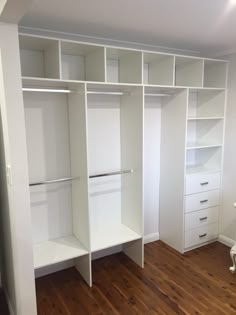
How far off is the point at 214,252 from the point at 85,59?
8.86 ft

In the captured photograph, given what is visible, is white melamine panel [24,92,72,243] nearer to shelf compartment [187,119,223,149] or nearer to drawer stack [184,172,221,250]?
drawer stack [184,172,221,250]

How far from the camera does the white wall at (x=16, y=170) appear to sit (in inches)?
67.3

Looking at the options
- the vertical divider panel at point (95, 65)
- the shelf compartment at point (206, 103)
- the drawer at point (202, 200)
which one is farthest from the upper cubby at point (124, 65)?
the drawer at point (202, 200)

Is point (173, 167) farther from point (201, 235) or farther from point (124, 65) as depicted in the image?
point (124, 65)

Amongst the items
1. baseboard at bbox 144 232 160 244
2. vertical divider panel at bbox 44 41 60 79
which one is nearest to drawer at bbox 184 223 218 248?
baseboard at bbox 144 232 160 244

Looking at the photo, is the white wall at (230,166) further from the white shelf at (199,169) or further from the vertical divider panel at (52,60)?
the vertical divider panel at (52,60)

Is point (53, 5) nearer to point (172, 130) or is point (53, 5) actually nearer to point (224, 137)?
point (172, 130)

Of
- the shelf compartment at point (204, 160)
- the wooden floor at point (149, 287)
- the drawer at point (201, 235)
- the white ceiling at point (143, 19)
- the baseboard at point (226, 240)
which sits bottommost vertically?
the wooden floor at point (149, 287)

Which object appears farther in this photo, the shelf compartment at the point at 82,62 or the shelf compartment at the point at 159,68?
the shelf compartment at the point at 159,68

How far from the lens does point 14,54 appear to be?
5.63ft

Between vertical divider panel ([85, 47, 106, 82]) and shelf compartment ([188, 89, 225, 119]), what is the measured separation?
1.38 m

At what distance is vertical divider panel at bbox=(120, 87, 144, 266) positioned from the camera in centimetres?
285

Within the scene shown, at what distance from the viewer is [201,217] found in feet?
11.3

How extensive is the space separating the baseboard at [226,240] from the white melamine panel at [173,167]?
649 millimetres
